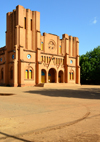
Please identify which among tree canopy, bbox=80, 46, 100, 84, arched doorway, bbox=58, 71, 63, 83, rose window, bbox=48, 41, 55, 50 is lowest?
arched doorway, bbox=58, 71, 63, 83

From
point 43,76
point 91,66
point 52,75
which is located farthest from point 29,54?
point 91,66

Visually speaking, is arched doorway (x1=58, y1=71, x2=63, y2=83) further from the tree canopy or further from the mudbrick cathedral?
the tree canopy

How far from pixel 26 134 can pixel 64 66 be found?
131 feet

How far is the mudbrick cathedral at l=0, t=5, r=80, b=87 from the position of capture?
34719mm

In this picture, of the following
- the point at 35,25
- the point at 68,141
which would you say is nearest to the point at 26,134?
the point at 68,141

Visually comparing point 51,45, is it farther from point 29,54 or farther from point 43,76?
point 43,76

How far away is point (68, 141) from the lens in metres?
4.17

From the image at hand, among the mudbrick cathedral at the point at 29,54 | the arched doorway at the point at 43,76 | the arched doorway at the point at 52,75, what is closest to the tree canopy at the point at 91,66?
the mudbrick cathedral at the point at 29,54

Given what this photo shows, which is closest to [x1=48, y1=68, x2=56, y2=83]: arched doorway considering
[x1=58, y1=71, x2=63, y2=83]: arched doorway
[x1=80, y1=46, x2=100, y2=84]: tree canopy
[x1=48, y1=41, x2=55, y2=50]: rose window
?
[x1=58, y1=71, x2=63, y2=83]: arched doorway

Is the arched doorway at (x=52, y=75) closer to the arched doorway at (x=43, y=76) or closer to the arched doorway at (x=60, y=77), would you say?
the arched doorway at (x=60, y=77)

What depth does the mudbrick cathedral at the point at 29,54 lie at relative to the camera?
114 feet

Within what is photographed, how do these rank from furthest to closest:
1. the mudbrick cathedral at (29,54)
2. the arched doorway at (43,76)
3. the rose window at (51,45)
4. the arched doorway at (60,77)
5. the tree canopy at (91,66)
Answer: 1. the tree canopy at (91,66)
2. the arched doorway at (60,77)
3. the rose window at (51,45)
4. the arched doorway at (43,76)
5. the mudbrick cathedral at (29,54)

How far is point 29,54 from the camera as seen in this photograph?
3647 cm

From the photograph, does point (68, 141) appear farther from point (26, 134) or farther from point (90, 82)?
point (90, 82)
